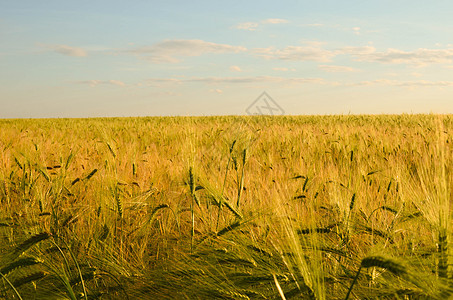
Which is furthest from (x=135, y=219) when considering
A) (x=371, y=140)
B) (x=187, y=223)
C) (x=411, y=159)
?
(x=371, y=140)

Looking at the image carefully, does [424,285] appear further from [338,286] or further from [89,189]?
[89,189]

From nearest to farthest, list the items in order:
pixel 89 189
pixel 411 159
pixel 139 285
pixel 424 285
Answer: pixel 424 285, pixel 139 285, pixel 89 189, pixel 411 159

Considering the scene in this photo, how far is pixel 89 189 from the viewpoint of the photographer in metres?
2.62

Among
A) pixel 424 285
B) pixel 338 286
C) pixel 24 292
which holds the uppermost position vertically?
pixel 424 285

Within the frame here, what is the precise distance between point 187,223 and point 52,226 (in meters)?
0.73

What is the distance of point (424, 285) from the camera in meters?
0.84

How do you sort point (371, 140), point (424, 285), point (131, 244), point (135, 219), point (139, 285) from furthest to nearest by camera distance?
point (371, 140), point (135, 219), point (131, 244), point (139, 285), point (424, 285)

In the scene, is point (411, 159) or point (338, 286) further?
point (411, 159)

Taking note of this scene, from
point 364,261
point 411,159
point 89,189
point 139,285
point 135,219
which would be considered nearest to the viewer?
point 364,261

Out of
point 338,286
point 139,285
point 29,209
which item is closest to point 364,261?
point 338,286

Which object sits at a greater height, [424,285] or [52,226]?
[424,285]

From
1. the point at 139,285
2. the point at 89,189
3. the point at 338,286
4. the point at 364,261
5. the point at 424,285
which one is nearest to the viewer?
the point at 364,261

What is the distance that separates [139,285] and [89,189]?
133cm

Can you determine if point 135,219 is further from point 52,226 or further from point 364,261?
point 364,261
